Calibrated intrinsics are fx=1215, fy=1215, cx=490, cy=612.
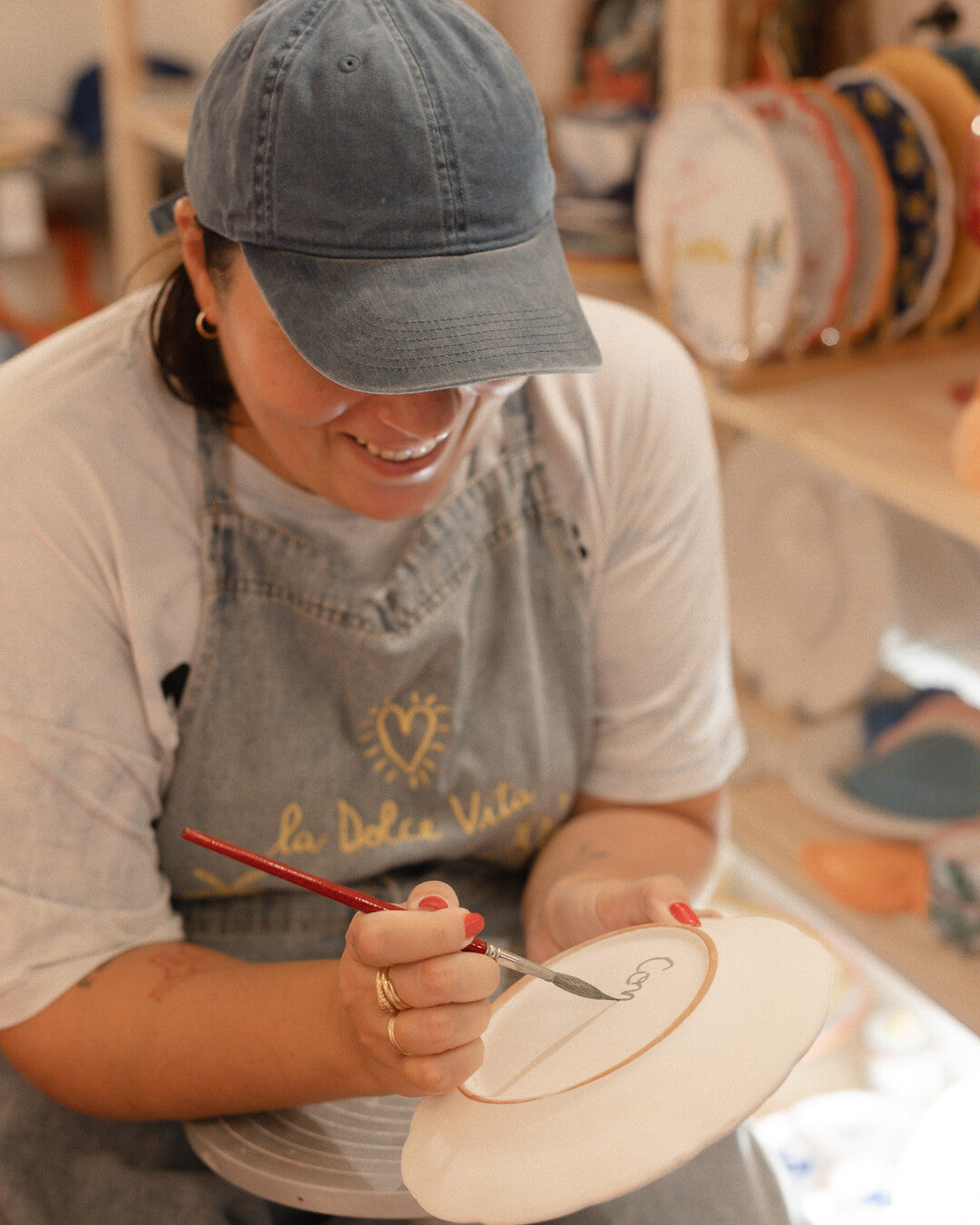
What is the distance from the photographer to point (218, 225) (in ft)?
2.46

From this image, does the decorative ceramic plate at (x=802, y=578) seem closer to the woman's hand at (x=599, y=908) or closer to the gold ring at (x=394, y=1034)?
the woman's hand at (x=599, y=908)

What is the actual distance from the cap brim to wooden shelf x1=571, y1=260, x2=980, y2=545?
21.7 inches

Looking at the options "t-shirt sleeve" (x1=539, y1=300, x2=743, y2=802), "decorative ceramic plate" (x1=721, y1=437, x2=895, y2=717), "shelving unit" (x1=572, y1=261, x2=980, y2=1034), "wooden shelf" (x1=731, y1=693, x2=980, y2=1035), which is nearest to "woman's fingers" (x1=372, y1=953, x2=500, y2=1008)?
"t-shirt sleeve" (x1=539, y1=300, x2=743, y2=802)

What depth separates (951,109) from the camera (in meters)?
1.34

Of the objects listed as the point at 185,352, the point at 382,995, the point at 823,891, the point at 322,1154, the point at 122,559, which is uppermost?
the point at 185,352

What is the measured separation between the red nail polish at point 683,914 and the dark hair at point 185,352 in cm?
50

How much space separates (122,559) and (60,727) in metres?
0.13

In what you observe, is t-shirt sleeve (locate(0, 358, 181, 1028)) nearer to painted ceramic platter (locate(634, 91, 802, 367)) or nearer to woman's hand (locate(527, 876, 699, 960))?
woman's hand (locate(527, 876, 699, 960))

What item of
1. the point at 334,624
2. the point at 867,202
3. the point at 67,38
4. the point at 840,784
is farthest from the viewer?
the point at 67,38

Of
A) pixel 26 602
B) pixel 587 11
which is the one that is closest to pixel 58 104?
pixel 587 11

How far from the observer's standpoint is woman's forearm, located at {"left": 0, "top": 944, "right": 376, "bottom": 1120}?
84 cm

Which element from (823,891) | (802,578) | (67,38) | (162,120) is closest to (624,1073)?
(823,891)

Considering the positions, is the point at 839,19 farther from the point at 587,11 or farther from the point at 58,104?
the point at 58,104

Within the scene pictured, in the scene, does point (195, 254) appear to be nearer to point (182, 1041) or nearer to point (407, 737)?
point (407, 737)
